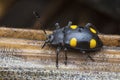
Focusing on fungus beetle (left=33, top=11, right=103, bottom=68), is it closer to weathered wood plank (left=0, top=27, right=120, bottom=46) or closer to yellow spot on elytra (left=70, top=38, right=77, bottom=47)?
yellow spot on elytra (left=70, top=38, right=77, bottom=47)

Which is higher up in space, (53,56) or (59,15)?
(59,15)

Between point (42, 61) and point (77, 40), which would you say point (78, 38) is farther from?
point (42, 61)

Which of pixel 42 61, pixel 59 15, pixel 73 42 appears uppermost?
pixel 59 15

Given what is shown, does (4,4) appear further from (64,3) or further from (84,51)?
(84,51)

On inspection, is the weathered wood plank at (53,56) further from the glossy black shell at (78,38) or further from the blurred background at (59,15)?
the blurred background at (59,15)

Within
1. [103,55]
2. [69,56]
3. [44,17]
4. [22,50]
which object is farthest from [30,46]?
[44,17]

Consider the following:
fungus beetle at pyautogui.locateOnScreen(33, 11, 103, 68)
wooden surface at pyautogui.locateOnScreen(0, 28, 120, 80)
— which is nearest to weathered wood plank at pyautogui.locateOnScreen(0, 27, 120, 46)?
wooden surface at pyautogui.locateOnScreen(0, 28, 120, 80)

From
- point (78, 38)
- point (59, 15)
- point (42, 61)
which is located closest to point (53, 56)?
point (42, 61)
